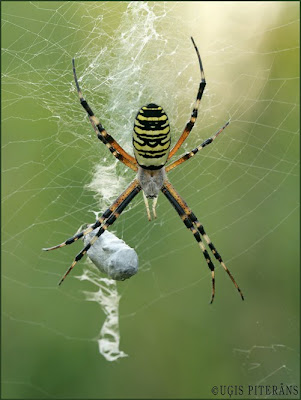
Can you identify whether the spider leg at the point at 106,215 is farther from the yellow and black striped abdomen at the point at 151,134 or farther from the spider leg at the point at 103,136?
the yellow and black striped abdomen at the point at 151,134

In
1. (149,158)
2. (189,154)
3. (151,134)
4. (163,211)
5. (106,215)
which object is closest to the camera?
(151,134)

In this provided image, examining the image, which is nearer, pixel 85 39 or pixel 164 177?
pixel 85 39

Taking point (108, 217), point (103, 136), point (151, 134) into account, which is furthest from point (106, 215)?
point (151, 134)

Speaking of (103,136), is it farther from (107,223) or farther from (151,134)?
(107,223)

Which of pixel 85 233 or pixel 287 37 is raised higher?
pixel 287 37

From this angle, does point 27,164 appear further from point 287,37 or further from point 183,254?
point 287,37

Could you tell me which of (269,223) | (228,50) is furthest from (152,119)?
(269,223)

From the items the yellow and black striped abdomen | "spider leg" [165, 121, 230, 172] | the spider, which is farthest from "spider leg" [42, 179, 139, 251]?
the yellow and black striped abdomen
